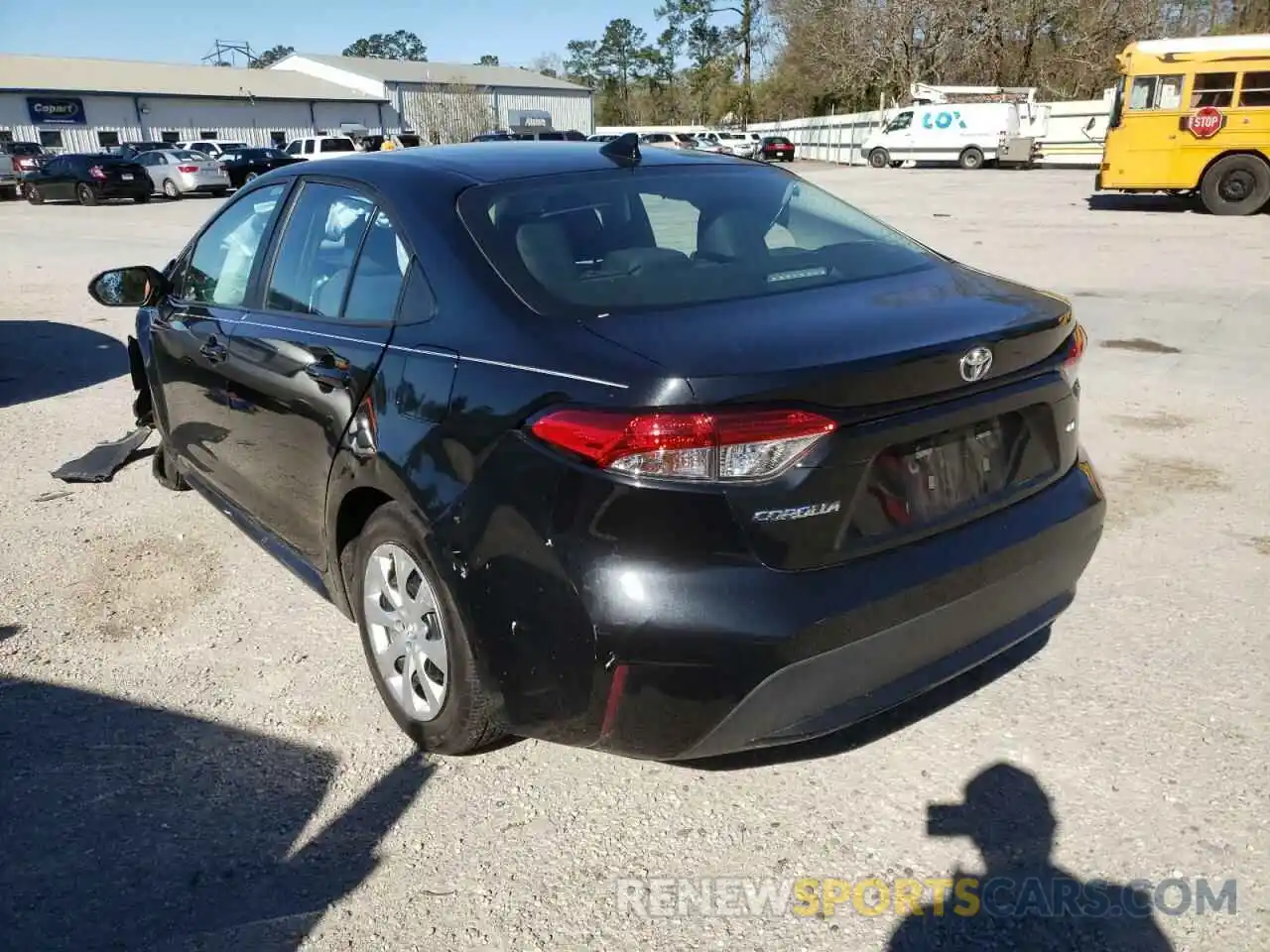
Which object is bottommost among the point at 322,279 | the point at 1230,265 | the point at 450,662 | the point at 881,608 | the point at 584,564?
the point at 1230,265

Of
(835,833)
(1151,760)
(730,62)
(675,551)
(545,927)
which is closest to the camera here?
(675,551)

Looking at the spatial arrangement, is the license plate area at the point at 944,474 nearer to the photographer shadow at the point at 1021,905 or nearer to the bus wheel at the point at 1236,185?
the photographer shadow at the point at 1021,905

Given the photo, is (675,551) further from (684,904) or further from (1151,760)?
(1151,760)

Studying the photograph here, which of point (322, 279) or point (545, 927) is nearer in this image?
point (545, 927)

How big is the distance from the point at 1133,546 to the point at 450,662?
3.06 metres

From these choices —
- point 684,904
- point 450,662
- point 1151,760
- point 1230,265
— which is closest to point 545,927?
point 684,904

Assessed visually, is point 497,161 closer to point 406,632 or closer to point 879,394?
point 406,632

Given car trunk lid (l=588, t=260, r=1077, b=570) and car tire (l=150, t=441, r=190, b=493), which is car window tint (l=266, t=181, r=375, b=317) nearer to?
car trunk lid (l=588, t=260, r=1077, b=570)

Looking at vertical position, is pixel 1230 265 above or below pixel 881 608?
below

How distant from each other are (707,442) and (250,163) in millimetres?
33491

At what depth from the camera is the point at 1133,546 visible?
14.0ft

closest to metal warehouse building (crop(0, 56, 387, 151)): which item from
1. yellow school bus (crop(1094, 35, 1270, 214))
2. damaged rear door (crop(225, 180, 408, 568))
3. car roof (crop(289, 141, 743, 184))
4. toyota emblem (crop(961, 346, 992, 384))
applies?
yellow school bus (crop(1094, 35, 1270, 214))

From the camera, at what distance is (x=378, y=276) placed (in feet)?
9.92

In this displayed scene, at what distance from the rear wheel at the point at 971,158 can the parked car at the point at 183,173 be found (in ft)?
82.1
